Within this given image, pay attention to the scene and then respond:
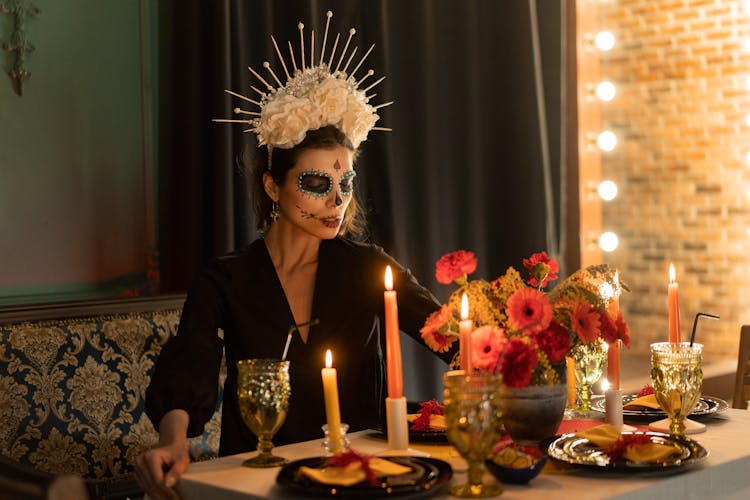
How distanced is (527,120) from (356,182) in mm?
923

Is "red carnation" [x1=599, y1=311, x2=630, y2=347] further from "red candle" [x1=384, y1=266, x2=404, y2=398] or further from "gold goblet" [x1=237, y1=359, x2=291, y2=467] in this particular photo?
"gold goblet" [x1=237, y1=359, x2=291, y2=467]

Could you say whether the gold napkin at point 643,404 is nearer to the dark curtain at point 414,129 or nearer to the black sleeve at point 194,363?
the black sleeve at point 194,363

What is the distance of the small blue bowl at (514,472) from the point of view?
1.51 metres

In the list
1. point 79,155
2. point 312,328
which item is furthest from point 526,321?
point 79,155

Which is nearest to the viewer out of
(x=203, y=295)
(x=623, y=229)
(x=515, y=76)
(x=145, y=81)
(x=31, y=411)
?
(x=203, y=295)

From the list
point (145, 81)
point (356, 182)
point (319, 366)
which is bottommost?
point (319, 366)

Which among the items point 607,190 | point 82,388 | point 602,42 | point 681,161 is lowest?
point 82,388

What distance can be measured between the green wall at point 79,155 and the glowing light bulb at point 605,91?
2.91m

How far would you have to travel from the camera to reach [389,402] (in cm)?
168

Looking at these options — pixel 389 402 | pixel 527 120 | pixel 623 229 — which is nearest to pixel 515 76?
pixel 527 120

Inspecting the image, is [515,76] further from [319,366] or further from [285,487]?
[285,487]

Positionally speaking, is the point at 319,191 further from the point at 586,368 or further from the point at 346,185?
the point at 586,368

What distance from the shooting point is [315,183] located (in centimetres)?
234

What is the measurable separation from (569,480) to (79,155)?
2.36 m
